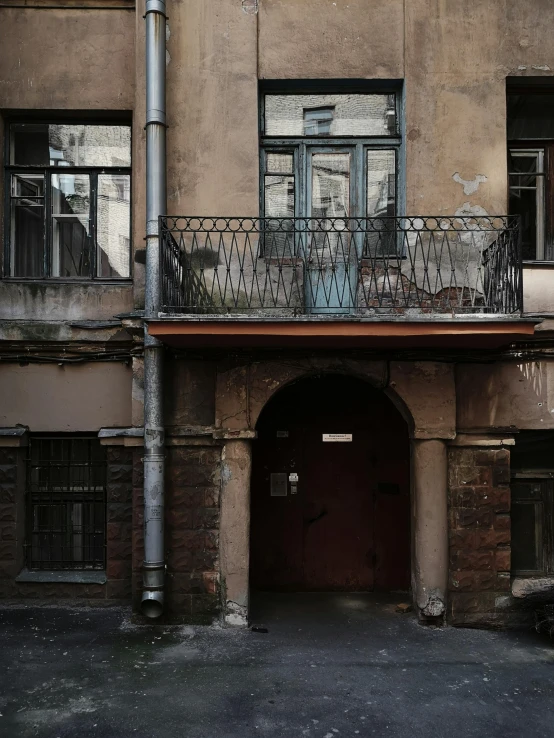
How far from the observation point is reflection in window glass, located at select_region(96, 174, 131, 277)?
7227mm

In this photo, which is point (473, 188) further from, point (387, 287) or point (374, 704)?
point (374, 704)

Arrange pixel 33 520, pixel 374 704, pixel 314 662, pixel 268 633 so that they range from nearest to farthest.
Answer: pixel 374 704
pixel 314 662
pixel 268 633
pixel 33 520

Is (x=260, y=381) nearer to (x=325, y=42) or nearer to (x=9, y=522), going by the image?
(x=9, y=522)

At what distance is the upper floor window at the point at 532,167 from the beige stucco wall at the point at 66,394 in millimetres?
4917

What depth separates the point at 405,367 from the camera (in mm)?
6535

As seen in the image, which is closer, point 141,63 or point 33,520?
point 141,63

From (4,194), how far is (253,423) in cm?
403

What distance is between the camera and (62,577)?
6895 mm

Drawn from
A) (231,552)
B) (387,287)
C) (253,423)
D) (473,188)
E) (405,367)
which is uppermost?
(473,188)

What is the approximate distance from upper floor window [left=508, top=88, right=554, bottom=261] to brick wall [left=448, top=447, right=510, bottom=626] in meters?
2.47

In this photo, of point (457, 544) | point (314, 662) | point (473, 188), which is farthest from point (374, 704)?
point (473, 188)

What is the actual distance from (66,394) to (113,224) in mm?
2100

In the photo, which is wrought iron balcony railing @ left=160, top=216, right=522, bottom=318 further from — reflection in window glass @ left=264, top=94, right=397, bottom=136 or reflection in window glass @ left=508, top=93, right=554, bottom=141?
reflection in window glass @ left=508, top=93, right=554, bottom=141

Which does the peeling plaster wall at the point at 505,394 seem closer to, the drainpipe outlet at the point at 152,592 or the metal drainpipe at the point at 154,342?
the metal drainpipe at the point at 154,342
